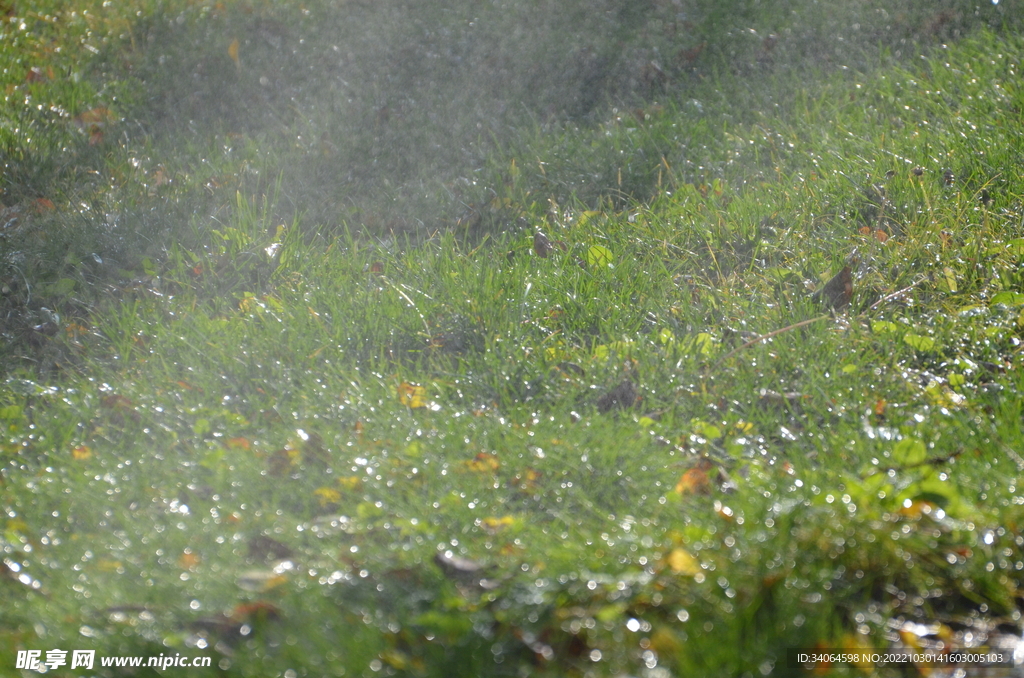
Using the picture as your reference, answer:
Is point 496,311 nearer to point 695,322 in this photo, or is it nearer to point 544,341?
point 544,341

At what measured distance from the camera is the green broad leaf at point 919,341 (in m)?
2.82

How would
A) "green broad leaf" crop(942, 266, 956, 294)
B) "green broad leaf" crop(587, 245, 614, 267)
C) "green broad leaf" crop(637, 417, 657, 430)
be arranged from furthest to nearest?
"green broad leaf" crop(587, 245, 614, 267) < "green broad leaf" crop(942, 266, 956, 294) < "green broad leaf" crop(637, 417, 657, 430)

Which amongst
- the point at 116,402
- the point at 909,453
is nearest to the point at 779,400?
the point at 909,453

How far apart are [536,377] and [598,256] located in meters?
0.82

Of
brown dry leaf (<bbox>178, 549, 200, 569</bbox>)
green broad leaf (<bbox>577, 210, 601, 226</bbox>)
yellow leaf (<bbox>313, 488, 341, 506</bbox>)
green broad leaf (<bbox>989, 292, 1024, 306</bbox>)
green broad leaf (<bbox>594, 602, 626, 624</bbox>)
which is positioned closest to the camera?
green broad leaf (<bbox>594, 602, 626, 624</bbox>)

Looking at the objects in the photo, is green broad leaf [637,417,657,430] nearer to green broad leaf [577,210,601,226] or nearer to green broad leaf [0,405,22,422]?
green broad leaf [577,210,601,226]

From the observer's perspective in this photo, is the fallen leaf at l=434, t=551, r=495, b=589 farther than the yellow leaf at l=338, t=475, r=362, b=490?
No

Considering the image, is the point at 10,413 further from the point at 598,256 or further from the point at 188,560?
the point at 598,256

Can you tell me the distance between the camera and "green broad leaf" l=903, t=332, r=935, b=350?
2.82 metres

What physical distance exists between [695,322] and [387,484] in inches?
52.7

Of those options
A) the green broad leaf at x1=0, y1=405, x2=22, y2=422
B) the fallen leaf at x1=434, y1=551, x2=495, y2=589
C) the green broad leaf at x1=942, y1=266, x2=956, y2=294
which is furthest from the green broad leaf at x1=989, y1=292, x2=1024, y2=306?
the green broad leaf at x1=0, y1=405, x2=22, y2=422

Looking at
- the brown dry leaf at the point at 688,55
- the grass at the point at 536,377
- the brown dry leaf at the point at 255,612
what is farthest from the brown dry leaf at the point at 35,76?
the brown dry leaf at the point at 255,612

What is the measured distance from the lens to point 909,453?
2162 millimetres

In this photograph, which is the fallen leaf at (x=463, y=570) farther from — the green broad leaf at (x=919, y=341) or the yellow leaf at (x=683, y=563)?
the green broad leaf at (x=919, y=341)
